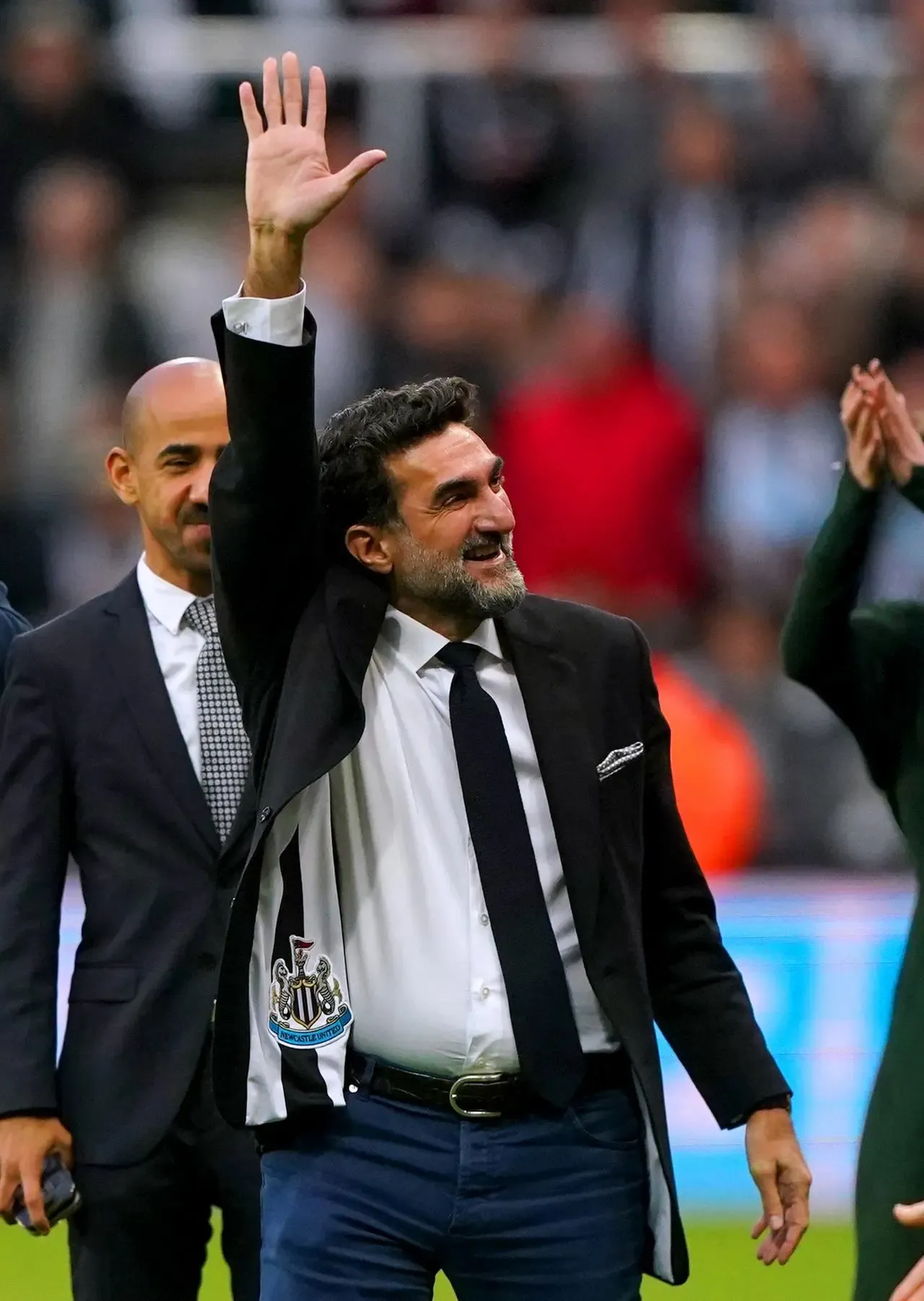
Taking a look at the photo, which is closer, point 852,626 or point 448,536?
point 448,536

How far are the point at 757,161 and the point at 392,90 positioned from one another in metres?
1.38

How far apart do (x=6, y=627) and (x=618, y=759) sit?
1293mm

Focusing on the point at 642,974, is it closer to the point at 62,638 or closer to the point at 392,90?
the point at 62,638

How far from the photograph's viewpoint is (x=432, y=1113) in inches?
115

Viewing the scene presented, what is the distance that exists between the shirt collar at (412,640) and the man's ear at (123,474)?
0.87 meters

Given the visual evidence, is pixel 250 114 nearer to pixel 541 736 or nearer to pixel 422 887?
pixel 541 736

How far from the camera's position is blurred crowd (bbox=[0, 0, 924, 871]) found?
7.45 m

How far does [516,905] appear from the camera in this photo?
2.95m

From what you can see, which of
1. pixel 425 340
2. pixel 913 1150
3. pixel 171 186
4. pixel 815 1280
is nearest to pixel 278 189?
pixel 913 1150

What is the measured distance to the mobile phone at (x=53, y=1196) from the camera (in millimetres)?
3369

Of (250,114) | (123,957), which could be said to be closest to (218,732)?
(123,957)

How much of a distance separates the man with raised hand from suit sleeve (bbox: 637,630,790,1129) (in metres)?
0.04

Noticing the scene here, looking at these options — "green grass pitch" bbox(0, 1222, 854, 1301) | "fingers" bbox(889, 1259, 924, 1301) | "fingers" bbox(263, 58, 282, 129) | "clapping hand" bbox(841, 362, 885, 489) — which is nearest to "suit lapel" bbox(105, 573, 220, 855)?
"fingers" bbox(263, 58, 282, 129)

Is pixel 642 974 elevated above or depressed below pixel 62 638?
below
